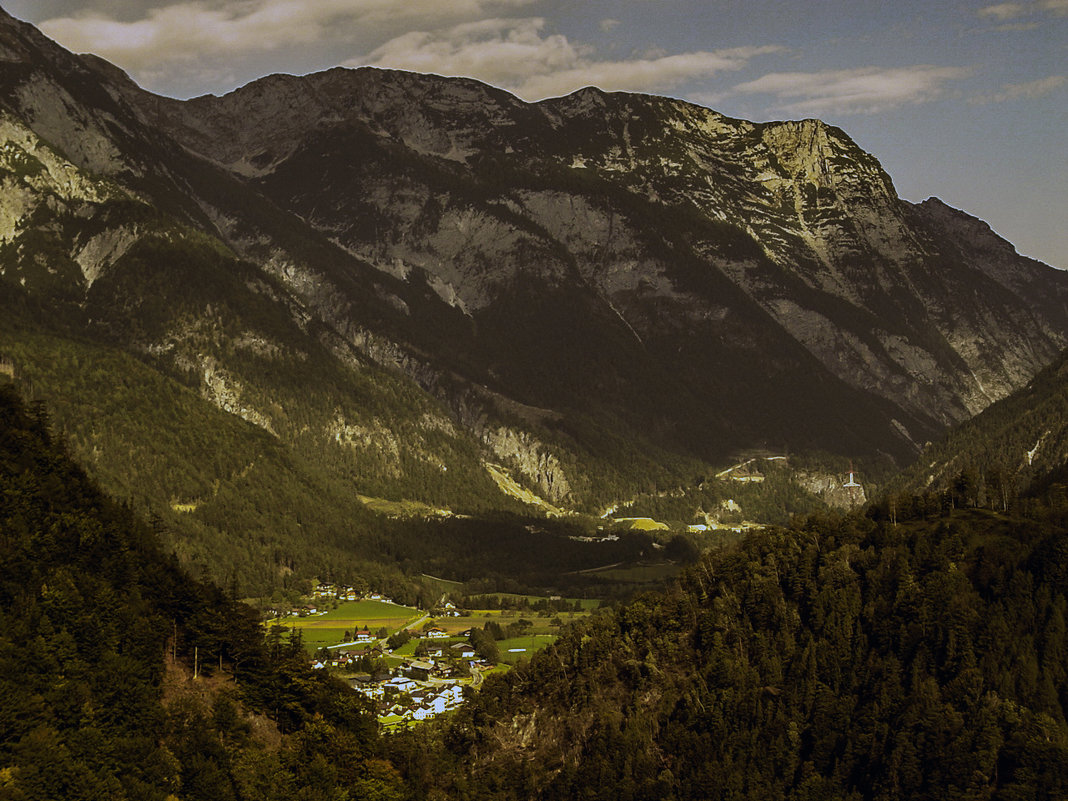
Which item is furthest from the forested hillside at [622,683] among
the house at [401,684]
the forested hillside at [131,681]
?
the house at [401,684]

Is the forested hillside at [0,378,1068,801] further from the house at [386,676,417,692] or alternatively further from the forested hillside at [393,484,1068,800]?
the house at [386,676,417,692]

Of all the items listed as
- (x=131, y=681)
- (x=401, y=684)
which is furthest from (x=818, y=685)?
(x=401, y=684)

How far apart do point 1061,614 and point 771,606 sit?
27.9 m

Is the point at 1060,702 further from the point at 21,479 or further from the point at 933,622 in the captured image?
the point at 21,479

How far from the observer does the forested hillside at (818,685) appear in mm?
131750

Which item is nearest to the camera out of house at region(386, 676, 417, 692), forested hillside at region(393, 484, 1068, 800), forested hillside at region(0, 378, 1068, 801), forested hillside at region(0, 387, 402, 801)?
forested hillside at region(0, 387, 402, 801)

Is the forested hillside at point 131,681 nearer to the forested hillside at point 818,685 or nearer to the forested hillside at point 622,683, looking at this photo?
the forested hillside at point 622,683

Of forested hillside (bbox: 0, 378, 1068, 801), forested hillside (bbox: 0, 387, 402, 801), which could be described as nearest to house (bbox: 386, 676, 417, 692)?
forested hillside (bbox: 0, 378, 1068, 801)

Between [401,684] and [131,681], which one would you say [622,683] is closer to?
[401,684]

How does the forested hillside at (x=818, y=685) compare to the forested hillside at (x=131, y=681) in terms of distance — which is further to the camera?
the forested hillside at (x=818, y=685)

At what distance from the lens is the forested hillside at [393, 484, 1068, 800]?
131750 mm

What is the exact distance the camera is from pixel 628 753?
142 metres

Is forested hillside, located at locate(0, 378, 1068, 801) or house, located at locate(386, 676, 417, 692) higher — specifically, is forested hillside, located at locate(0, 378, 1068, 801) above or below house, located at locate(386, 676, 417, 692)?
above

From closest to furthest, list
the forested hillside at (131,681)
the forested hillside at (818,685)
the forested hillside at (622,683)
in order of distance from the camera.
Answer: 1. the forested hillside at (131,681)
2. the forested hillside at (622,683)
3. the forested hillside at (818,685)
